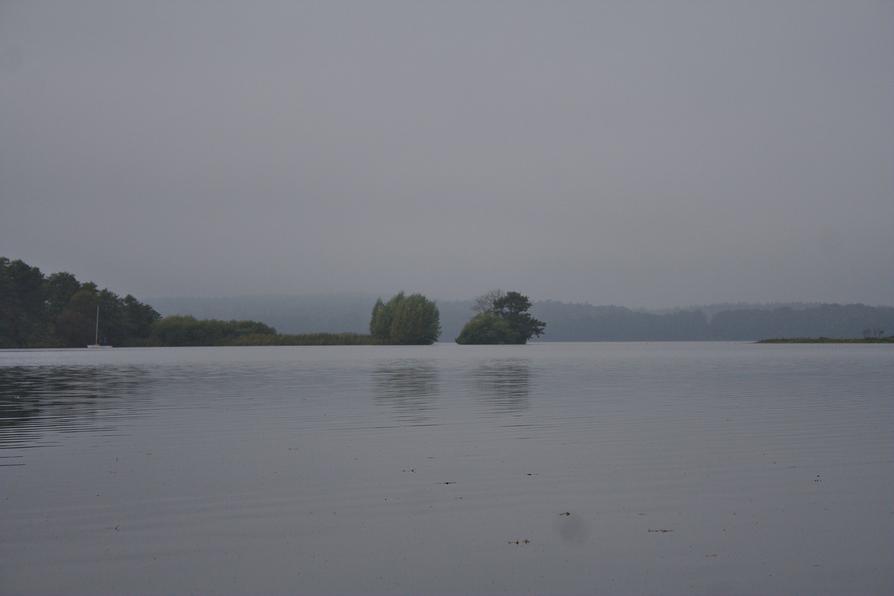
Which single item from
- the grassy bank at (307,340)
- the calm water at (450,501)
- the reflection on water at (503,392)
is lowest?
the calm water at (450,501)

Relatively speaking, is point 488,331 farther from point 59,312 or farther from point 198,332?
point 59,312

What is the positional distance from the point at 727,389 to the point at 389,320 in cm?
10111

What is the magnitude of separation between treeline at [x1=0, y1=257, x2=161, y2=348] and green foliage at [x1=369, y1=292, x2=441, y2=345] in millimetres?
34808

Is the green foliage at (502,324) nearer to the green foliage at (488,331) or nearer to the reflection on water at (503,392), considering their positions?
the green foliage at (488,331)

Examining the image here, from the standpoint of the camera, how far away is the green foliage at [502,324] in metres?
133

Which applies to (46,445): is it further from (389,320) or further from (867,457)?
(389,320)

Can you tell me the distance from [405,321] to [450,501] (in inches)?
4561

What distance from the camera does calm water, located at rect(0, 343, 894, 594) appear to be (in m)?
6.42

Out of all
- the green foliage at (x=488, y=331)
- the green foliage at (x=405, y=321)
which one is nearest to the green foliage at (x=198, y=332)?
the green foliage at (x=405, y=321)

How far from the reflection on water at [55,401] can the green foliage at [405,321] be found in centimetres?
8813

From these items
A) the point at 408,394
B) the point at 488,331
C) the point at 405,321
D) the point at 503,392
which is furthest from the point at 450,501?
the point at 488,331

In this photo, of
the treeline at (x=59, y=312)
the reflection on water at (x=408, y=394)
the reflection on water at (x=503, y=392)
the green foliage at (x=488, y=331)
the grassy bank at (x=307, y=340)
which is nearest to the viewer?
the reflection on water at (x=408, y=394)

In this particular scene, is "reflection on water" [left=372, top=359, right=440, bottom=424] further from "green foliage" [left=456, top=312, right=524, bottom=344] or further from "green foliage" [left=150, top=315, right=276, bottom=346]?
"green foliage" [left=456, top=312, right=524, bottom=344]

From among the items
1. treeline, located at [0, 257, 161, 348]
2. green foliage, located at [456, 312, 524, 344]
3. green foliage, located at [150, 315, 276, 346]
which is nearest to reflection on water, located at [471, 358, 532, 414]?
treeline, located at [0, 257, 161, 348]
